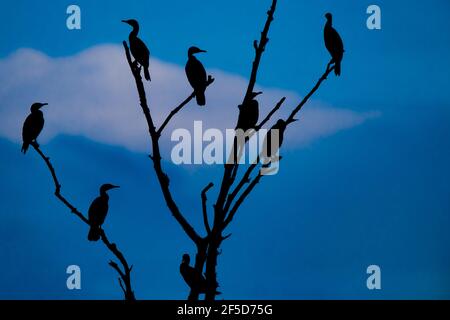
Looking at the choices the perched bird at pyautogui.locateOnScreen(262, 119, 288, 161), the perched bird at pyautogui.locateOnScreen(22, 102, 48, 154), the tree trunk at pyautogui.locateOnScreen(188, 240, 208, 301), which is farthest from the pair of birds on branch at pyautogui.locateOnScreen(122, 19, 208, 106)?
the tree trunk at pyautogui.locateOnScreen(188, 240, 208, 301)

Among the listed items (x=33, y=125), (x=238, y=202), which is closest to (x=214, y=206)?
(x=238, y=202)

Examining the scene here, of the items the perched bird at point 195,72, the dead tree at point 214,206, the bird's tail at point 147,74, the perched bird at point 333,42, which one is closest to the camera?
the dead tree at point 214,206

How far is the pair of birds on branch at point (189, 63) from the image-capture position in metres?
3.86

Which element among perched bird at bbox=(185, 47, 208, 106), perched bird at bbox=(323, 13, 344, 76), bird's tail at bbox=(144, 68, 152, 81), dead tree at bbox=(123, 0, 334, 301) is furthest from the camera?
bird's tail at bbox=(144, 68, 152, 81)

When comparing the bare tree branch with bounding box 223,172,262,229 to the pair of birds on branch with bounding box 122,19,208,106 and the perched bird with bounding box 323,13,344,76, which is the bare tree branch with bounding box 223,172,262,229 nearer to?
the pair of birds on branch with bounding box 122,19,208,106

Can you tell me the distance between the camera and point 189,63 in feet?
12.7

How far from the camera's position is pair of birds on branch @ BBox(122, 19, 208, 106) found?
3.86m

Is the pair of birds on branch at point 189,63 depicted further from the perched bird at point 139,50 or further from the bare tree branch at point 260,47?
the bare tree branch at point 260,47

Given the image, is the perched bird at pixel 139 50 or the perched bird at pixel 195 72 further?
the perched bird at pixel 139 50

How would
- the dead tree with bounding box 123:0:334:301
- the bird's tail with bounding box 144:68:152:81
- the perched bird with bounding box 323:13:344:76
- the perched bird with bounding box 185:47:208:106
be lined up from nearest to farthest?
the dead tree with bounding box 123:0:334:301, the perched bird with bounding box 185:47:208:106, the perched bird with bounding box 323:13:344:76, the bird's tail with bounding box 144:68:152:81

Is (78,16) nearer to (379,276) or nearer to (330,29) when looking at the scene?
(330,29)

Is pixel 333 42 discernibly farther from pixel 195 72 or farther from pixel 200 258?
pixel 200 258

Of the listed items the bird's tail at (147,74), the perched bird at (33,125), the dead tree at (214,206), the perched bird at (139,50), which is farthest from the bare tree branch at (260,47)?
the perched bird at (33,125)
